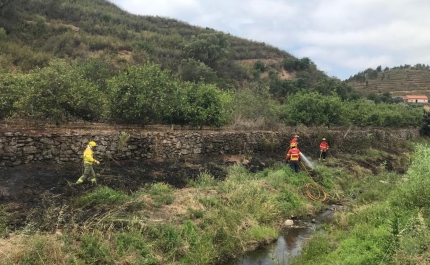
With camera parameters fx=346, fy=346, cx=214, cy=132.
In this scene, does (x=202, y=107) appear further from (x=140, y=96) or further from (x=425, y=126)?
(x=425, y=126)

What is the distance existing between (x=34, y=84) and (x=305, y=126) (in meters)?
20.3

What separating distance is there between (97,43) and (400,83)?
8010 cm

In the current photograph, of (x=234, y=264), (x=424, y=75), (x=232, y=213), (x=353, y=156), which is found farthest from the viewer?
(x=424, y=75)

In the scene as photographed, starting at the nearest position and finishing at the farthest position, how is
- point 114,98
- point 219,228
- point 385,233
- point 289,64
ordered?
point 385,233 → point 219,228 → point 114,98 → point 289,64

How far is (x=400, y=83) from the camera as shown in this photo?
302 ft

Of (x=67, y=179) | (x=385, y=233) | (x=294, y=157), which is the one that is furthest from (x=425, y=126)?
(x=67, y=179)

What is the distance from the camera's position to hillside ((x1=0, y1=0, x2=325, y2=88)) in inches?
1431

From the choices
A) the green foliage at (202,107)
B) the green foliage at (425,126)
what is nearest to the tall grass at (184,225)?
the green foliage at (202,107)

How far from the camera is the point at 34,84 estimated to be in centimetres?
1538

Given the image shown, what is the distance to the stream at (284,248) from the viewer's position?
11.0 metres

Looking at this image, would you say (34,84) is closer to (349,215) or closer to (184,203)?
(184,203)

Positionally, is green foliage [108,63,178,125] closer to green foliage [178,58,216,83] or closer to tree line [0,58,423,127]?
tree line [0,58,423,127]

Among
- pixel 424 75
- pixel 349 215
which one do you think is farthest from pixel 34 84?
pixel 424 75

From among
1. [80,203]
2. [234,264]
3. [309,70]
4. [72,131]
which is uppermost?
[309,70]
